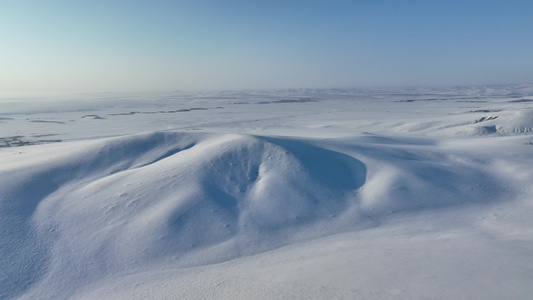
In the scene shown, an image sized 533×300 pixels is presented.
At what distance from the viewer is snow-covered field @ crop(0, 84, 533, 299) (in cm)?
641

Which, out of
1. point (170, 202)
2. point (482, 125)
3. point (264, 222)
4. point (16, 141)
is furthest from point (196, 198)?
point (482, 125)

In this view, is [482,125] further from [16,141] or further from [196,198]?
[16,141]

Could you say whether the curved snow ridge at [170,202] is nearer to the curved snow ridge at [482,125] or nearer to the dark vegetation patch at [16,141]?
the dark vegetation patch at [16,141]

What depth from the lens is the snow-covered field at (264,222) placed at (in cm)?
641

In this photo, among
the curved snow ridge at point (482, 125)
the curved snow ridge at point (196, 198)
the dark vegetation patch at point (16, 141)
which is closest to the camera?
the curved snow ridge at point (196, 198)

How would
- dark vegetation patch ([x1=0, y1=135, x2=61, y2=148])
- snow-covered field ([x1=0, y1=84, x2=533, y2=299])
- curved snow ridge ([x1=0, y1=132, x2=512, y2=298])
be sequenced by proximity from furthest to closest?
dark vegetation patch ([x1=0, y1=135, x2=61, y2=148]), curved snow ridge ([x1=0, y1=132, x2=512, y2=298]), snow-covered field ([x1=0, y1=84, x2=533, y2=299])

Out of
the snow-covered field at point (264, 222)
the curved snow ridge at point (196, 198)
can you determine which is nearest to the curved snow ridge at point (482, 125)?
the snow-covered field at point (264, 222)

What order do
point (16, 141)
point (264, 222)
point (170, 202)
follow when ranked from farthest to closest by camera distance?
point (16, 141) → point (170, 202) → point (264, 222)

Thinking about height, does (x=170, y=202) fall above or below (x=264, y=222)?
above

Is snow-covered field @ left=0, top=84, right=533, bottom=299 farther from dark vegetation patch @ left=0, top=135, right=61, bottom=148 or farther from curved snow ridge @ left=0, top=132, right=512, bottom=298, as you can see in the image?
dark vegetation patch @ left=0, top=135, right=61, bottom=148

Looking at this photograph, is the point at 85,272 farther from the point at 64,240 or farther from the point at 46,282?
the point at 64,240

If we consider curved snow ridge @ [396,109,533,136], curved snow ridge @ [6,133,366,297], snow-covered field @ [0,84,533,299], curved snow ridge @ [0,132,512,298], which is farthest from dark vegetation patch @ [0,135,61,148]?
curved snow ridge @ [396,109,533,136]

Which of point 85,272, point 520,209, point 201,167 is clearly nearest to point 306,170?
point 201,167

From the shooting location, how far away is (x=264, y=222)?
944 cm
